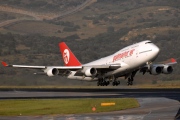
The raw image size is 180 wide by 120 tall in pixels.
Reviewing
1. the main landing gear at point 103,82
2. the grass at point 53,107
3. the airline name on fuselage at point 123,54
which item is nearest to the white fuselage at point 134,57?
the airline name on fuselage at point 123,54

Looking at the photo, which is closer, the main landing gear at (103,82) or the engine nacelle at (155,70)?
the main landing gear at (103,82)

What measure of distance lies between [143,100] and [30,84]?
3984 centimetres

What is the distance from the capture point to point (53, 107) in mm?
52031

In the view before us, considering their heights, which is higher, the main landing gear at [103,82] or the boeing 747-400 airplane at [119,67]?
the boeing 747-400 airplane at [119,67]

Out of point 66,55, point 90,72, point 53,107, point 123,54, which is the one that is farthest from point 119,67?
point 53,107

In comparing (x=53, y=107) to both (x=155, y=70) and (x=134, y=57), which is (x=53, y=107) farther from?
(x=155, y=70)

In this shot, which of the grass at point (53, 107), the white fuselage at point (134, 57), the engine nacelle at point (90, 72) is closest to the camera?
the grass at point (53, 107)

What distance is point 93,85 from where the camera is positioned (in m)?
95.0

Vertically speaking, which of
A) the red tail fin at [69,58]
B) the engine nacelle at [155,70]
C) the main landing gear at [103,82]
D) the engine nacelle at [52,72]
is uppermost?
the red tail fin at [69,58]

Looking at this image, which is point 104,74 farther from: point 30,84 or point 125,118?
point 125,118

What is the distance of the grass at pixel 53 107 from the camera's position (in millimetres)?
48312

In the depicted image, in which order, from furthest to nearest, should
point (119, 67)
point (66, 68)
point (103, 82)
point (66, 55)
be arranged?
point (66, 55)
point (66, 68)
point (103, 82)
point (119, 67)

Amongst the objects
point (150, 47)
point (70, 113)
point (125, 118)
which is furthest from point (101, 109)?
point (150, 47)

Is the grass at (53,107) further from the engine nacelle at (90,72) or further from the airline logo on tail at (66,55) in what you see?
the airline logo on tail at (66,55)
